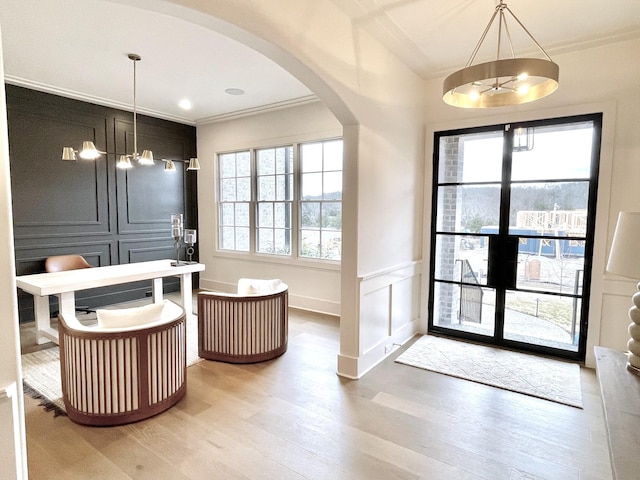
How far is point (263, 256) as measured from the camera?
18.5 ft

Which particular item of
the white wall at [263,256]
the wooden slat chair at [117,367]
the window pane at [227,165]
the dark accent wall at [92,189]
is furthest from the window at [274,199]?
the wooden slat chair at [117,367]

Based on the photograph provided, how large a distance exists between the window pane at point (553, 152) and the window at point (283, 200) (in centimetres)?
218

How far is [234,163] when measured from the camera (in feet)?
19.7

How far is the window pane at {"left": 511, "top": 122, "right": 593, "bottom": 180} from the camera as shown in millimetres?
3371

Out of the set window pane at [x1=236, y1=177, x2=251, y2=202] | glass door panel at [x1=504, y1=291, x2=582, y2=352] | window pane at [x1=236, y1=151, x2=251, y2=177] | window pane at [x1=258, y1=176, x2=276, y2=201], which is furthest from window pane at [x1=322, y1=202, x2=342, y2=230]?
glass door panel at [x1=504, y1=291, x2=582, y2=352]

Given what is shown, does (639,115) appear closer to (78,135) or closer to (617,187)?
(617,187)

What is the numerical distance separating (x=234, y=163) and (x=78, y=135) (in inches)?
87.8

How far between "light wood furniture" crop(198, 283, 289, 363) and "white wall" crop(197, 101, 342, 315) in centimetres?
163

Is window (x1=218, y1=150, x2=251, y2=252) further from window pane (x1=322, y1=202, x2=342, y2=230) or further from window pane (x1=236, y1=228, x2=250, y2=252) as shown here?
window pane (x1=322, y1=202, x2=342, y2=230)

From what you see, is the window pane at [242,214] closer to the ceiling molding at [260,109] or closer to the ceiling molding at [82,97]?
the ceiling molding at [260,109]

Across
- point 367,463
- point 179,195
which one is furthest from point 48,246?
point 367,463

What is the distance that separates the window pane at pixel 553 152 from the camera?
3.37 meters

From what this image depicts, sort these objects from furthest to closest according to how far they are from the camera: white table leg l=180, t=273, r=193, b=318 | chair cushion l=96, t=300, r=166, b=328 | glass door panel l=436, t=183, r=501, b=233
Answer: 1. white table leg l=180, t=273, r=193, b=318
2. glass door panel l=436, t=183, r=501, b=233
3. chair cushion l=96, t=300, r=166, b=328

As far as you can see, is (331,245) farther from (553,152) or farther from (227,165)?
(553,152)
